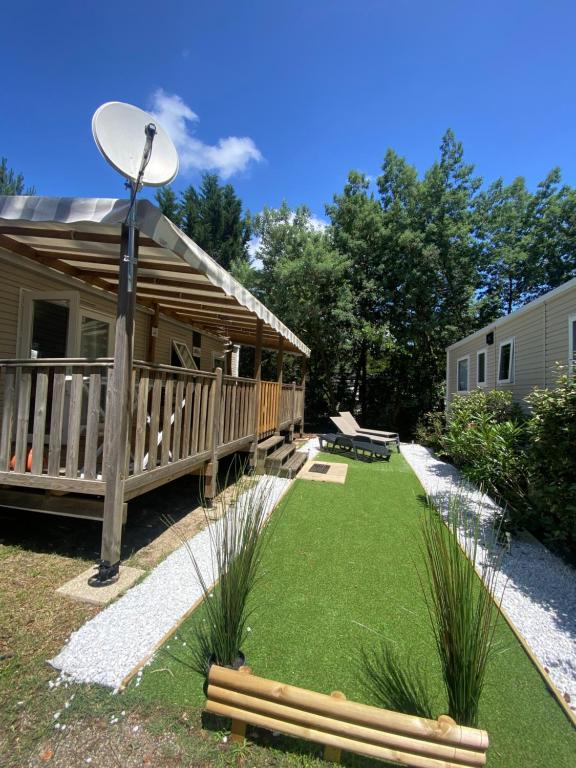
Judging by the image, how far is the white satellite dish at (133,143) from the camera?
9.55ft

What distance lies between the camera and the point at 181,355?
1002cm

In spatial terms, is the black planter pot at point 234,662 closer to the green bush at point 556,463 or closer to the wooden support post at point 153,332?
the green bush at point 556,463

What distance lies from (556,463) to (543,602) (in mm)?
1402

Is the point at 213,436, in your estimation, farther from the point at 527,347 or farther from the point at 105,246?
the point at 527,347

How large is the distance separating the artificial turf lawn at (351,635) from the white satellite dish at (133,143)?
10.0 ft

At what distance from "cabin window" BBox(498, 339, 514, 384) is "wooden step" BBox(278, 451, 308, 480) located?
5.19 metres

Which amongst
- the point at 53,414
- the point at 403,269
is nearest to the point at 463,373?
the point at 403,269

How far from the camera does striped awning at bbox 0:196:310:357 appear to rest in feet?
9.94

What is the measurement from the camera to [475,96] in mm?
9578

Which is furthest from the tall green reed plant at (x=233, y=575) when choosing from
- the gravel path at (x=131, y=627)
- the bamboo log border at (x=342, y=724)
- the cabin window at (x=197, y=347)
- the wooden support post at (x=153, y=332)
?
the cabin window at (x=197, y=347)

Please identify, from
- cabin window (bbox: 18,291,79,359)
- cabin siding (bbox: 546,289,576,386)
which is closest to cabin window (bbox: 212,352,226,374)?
cabin window (bbox: 18,291,79,359)

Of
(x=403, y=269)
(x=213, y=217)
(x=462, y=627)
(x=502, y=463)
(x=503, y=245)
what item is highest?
(x=213, y=217)

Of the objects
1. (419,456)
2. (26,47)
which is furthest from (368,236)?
(26,47)

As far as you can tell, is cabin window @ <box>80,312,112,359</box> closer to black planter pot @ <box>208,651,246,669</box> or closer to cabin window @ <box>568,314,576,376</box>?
black planter pot @ <box>208,651,246,669</box>
